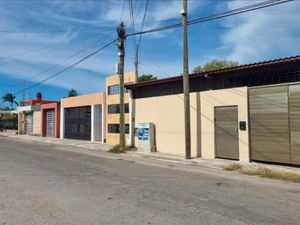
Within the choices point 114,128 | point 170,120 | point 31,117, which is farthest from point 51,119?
point 170,120

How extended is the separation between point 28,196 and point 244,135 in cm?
1058

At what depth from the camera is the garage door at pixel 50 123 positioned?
4238 cm

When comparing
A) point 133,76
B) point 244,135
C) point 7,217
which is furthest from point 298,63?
point 133,76

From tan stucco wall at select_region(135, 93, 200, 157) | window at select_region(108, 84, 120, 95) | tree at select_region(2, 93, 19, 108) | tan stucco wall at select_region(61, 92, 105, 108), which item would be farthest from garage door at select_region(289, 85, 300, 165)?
tree at select_region(2, 93, 19, 108)

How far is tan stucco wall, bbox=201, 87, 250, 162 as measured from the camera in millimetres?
16547

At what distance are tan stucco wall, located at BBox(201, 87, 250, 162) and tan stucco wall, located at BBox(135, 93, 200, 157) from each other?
0.52 m

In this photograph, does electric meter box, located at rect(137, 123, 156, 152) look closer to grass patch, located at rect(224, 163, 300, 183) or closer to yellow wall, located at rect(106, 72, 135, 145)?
yellow wall, located at rect(106, 72, 135, 145)

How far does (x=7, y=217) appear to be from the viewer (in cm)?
681

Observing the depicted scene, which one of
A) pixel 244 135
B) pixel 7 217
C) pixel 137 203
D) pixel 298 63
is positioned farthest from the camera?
pixel 244 135

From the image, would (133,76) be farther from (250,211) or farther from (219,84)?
(250,211)

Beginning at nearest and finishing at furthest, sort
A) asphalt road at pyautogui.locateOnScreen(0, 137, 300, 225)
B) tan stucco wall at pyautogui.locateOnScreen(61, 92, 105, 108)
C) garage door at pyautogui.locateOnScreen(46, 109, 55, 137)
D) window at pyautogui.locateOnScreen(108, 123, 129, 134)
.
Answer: asphalt road at pyautogui.locateOnScreen(0, 137, 300, 225) < window at pyautogui.locateOnScreen(108, 123, 129, 134) < tan stucco wall at pyautogui.locateOnScreen(61, 92, 105, 108) < garage door at pyautogui.locateOnScreen(46, 109, 55, 137)

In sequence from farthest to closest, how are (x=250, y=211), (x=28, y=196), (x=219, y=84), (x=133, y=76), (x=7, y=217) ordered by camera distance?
(x=133, y=76) → (x=219, y=84) → (x=28, y=196) → (x=250, y=211) → (x=7, y=217)

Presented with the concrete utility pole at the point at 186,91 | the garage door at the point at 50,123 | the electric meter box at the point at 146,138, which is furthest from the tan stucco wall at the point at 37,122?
the concrete utility pole at the point at 186,91

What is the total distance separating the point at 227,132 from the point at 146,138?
6246mm
